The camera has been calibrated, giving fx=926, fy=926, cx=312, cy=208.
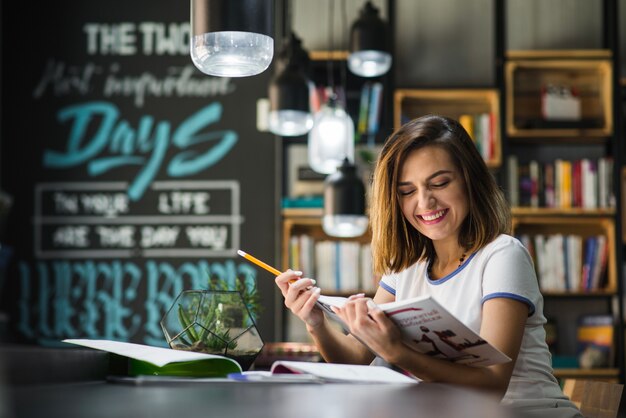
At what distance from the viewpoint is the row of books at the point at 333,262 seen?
471 centimetres

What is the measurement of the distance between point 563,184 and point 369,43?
4.41 ft

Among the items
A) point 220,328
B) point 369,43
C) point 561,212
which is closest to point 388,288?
point 220,328

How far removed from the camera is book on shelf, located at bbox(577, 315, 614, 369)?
4609 mm

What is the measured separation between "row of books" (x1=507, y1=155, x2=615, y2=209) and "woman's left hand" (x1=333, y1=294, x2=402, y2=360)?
343cm

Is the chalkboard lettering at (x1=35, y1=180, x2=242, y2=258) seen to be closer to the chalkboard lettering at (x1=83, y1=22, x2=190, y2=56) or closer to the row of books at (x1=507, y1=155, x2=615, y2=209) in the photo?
the chalkboard lettering at (x1=83, y1=22, x2=190, y2=56)

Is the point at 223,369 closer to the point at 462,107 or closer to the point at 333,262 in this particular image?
the point at 333,262

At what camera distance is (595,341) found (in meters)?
4.66

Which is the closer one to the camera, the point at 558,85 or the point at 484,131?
the point at 484,131

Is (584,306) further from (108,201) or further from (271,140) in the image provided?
(108,201)

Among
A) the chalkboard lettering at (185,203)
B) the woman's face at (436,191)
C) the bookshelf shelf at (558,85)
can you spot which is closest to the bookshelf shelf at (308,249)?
the chalkboard lettering at (185,203)

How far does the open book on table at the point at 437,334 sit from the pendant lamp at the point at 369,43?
273 centimetres

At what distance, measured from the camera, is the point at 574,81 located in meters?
5.00

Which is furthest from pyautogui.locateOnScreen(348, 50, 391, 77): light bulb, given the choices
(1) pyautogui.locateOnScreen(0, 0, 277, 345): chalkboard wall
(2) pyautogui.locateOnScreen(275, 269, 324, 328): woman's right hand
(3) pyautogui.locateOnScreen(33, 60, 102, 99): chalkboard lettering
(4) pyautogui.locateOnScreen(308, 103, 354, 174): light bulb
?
(2) pyautogui.locateOnScreen(275, 269, 324, 328): woman's right hand

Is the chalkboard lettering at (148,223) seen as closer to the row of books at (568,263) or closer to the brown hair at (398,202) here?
the row of books at (568,263)
